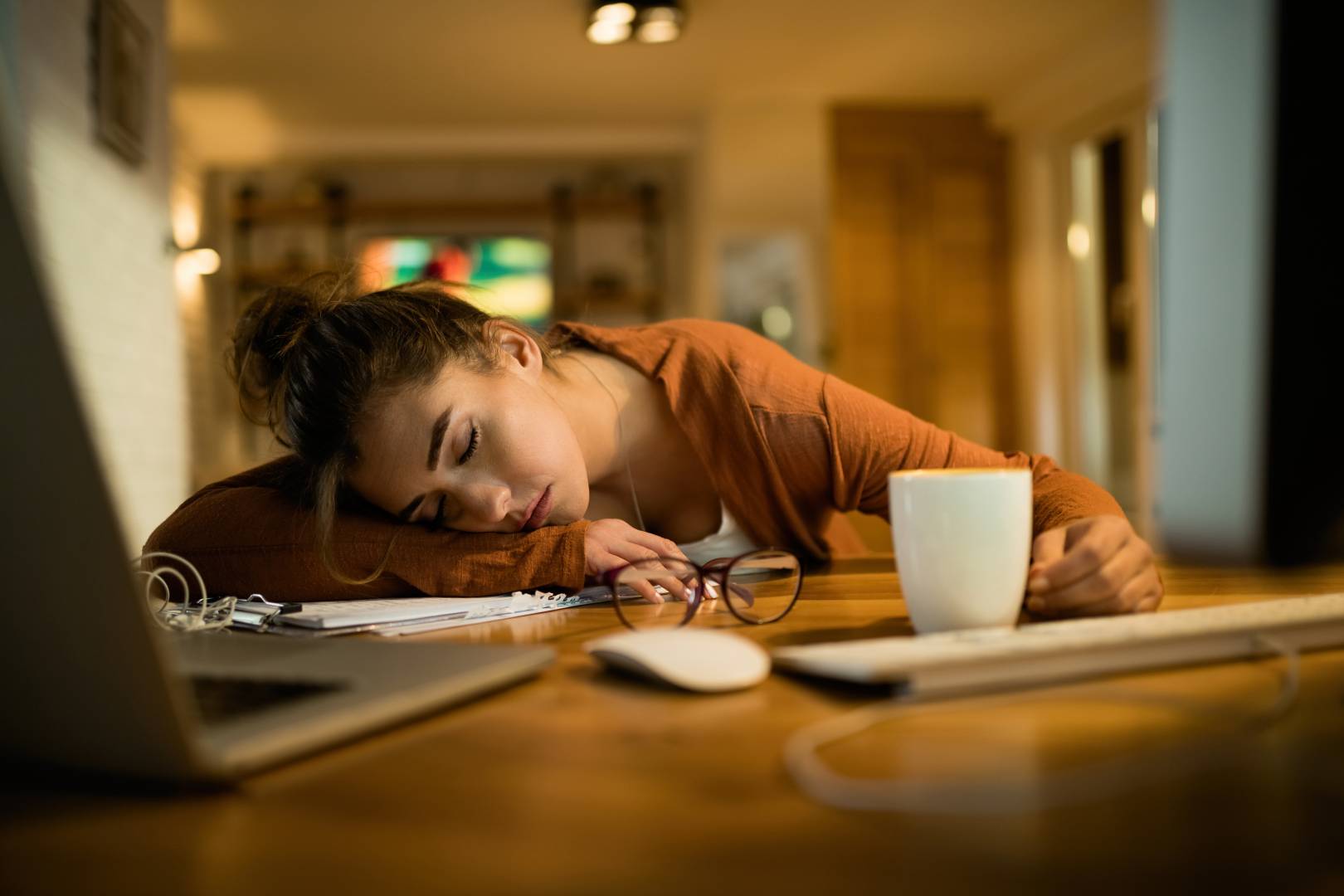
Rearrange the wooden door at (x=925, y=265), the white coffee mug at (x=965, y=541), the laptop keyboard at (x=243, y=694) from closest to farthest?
the laptop keyboard at (x=243, y=694) → the white coffee mug at (x=965, y=541) → the wooden door at (x=925, y=265)

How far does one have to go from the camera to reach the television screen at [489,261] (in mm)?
6809

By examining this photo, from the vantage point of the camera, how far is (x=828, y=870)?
1.01 feet

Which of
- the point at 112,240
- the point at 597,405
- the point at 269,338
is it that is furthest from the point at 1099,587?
the point at 112,240

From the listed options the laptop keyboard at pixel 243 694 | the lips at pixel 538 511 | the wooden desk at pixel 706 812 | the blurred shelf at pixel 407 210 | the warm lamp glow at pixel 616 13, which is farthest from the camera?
the blurred shelf at pixel 407 210

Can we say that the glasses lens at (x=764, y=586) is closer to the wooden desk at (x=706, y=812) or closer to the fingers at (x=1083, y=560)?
the fingers at (x=1083, y=560)

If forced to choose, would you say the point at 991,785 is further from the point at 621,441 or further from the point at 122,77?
the point at 122,77

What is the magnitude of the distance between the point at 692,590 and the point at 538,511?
0.90ft

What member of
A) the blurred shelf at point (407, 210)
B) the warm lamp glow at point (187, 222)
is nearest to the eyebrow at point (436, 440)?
the warm lamp glow at point (187, 222)

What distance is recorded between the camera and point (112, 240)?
3.35 meters

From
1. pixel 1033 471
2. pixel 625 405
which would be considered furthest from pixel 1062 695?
pixel 625 405

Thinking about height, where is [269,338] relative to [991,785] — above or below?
above

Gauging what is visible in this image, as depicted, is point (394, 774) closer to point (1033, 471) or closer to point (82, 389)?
point (82, 389)

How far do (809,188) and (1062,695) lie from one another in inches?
298

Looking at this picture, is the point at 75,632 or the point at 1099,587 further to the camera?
the point at 1099,587
